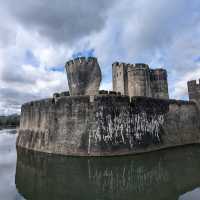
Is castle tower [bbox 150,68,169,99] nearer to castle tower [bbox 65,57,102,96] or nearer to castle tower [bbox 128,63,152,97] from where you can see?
castle tower [bbox 128,63,152,97]

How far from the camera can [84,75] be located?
13.9 meters

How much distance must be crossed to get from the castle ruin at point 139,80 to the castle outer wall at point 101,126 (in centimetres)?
1130

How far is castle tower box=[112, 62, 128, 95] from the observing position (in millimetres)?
25172

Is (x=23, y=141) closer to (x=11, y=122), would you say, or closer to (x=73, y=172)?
(x=73, y=172)

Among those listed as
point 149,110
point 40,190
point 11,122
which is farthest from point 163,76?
point 11,122

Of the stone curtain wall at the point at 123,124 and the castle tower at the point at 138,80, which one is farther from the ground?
the castle tower at the point at 138,80

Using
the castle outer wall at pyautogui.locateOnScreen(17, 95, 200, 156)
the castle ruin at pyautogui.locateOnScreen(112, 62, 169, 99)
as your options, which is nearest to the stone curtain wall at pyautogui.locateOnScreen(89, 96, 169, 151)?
the castle outer wall at pyautogui.locateOnScreen(17, 95, 200, 156)

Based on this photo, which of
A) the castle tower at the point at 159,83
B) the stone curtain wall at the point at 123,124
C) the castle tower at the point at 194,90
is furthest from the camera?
the castle tower at the point at 159,83

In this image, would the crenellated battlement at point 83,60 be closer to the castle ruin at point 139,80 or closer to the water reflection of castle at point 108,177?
the water reflection of castle at point 108,177

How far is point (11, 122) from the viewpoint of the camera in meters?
62.1

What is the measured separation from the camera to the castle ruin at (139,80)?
2383cm

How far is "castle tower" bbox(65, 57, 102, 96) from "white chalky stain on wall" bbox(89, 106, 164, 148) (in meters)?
3.95

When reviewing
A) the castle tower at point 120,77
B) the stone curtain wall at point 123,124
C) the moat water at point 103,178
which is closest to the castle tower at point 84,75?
the stone curtain wall at point 123,124

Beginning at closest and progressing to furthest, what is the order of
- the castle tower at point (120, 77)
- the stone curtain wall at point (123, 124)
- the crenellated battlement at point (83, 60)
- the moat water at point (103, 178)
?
the moat water at point (103, 178) < the stone curtain wall at point (123, 124) < the crenellated battlement at point (83, 60) < the castle tower at point (120, 77)
